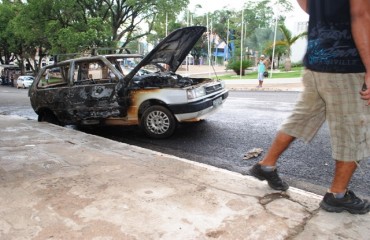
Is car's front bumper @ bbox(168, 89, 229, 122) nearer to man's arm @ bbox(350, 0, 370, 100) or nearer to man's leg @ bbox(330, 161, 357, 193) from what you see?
man's leg @ bbox(330, 161, 357, 193)

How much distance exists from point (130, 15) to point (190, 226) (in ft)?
83.3

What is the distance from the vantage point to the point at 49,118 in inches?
300

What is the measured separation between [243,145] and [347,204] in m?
2.78

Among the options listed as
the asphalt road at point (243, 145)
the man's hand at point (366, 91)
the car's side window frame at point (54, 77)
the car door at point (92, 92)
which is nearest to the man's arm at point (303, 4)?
→ the man's hand at point (366, 91)

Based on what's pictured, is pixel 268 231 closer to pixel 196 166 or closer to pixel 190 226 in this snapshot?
pixel 190 226

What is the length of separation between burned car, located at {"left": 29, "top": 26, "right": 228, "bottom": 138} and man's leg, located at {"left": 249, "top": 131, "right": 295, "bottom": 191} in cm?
277

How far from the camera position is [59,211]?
2748 mm

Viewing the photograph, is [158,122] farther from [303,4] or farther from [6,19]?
[6,19]

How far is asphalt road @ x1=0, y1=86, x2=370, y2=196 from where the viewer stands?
3.90 metres

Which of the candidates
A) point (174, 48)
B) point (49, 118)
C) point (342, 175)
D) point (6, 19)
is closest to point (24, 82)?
point (6, 19)

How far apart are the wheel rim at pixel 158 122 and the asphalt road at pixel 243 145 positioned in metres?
0.20

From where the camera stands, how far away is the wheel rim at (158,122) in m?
6.02

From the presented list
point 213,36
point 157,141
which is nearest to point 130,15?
A: point 157,141

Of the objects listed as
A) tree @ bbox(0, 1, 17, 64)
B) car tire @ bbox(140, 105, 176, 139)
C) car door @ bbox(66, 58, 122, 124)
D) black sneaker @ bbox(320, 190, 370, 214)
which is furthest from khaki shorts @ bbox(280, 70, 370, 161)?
tree @ bbox(0, 1, 17, 64)
